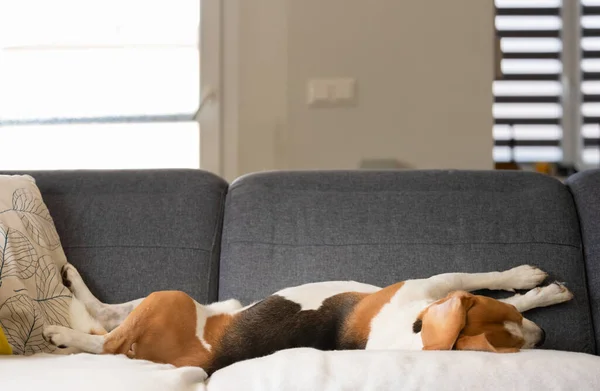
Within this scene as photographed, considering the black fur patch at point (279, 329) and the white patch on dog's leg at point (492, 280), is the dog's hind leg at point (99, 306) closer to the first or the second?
the black fur patch at point (279, 329)

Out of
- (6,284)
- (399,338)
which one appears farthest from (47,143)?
(399,338)

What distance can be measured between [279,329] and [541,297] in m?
0.66

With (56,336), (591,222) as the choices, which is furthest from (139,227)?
(591,222)

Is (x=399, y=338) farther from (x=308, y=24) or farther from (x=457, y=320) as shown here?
(x=308, y=24)

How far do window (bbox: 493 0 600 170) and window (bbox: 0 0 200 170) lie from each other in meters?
2.01

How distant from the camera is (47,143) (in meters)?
3.87

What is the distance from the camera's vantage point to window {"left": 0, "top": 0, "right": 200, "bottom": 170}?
3854 millimetres

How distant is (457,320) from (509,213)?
62 centimetres

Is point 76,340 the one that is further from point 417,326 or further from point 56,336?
point 417,326

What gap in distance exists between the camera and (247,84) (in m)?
3.83

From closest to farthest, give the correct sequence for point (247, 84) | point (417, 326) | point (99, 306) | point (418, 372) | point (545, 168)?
point (418, 372)
point (417, 326)
point (99, 306)
point (247, 84)
point (545, 168)

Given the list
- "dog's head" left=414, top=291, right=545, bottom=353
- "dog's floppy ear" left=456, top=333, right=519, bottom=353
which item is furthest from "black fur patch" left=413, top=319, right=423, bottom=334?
"dog's floppy ear" left=456, top=333, right=519, bottom=353

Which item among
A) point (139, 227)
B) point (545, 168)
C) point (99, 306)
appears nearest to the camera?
point (99, 306)

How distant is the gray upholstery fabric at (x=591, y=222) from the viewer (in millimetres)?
2109
